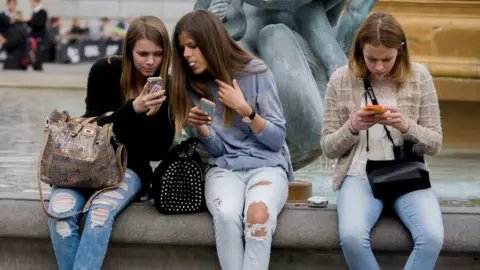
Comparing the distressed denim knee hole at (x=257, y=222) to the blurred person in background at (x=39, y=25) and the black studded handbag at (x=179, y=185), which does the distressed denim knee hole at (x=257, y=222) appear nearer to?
the black studded handbag at (x=179, y=185)

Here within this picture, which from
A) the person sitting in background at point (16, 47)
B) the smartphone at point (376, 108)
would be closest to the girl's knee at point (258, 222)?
the smartphone at point (376, 108)

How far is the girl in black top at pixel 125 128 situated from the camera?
176 inches

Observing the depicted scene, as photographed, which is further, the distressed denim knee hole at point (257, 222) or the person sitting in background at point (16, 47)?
the person sitting in background at point (16, 47)

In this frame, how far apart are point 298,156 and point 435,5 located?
3865 millimetres

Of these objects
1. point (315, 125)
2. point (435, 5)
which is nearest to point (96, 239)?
point (315, 125)

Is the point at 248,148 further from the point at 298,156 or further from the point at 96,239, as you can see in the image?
the point at 298,156

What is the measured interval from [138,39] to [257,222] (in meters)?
0.97

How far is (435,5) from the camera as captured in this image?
9.30m

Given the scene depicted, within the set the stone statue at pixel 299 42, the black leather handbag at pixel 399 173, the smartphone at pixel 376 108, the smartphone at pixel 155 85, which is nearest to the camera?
the smartphone at pixel 376 108

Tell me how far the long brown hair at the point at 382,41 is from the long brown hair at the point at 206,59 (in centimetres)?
49

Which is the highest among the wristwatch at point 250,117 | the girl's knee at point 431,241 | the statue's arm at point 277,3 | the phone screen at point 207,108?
the statue's arm at point 277,3

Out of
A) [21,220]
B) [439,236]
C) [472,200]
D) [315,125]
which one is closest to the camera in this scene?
[439,236]

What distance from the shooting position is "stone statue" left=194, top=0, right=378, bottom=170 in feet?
18.0

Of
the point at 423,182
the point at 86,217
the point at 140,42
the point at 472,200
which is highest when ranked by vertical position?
the point at 140,42
